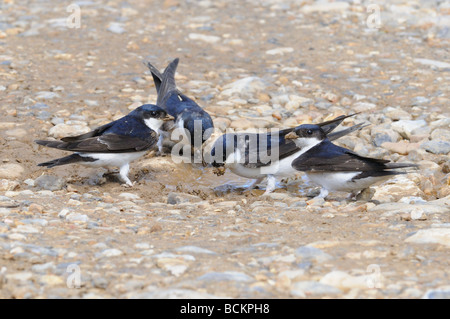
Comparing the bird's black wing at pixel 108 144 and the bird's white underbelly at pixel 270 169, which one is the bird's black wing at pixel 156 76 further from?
the bird's white underbelly at pixel 270 169

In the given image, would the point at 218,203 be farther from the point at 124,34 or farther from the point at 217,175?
the point at 124,34

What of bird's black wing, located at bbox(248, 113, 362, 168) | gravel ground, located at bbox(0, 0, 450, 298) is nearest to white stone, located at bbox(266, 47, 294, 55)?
gravel ground, located at bbox(0, 0, 450, 298)

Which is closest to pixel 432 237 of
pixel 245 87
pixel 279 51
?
pixel 245 87

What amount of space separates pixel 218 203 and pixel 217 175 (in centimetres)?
114

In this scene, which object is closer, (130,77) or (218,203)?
(218,203)

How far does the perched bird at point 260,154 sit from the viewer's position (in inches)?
236

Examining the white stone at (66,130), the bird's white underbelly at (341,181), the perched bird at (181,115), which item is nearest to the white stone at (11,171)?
the white stone at (66,130)

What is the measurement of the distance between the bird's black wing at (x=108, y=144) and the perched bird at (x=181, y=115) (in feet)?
2.03

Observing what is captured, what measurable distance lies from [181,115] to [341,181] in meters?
2.15

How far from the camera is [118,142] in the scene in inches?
236

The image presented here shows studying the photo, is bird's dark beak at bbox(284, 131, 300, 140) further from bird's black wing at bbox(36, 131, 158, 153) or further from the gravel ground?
bird's black wing at bbox(36, 131, 158, 153)
